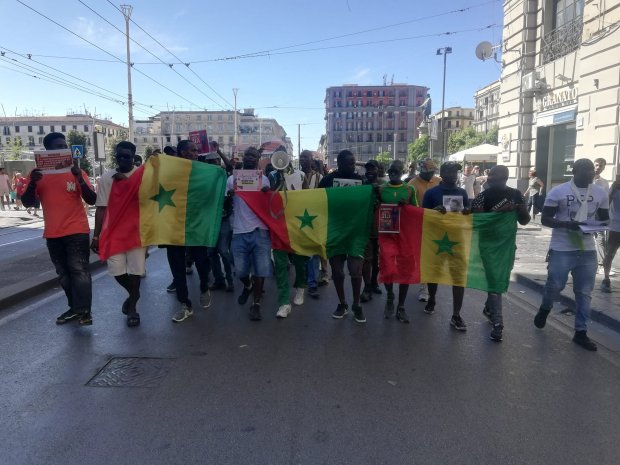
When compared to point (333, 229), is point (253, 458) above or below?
below

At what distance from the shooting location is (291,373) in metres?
4.18

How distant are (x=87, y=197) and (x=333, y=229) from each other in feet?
9.27

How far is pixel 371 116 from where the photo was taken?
5866 inches

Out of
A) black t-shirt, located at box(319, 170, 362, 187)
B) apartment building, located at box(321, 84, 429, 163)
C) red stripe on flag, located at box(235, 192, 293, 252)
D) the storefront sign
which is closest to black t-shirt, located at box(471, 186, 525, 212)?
black t-shirt, located at box(319, 170, 362, 187)

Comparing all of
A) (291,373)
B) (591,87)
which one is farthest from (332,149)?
(291,373)

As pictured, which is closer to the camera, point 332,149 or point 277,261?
point 277,261

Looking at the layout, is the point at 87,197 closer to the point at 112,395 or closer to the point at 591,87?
the point at 112,395

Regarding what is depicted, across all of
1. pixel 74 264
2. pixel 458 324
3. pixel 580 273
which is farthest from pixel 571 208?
pixel 74 264

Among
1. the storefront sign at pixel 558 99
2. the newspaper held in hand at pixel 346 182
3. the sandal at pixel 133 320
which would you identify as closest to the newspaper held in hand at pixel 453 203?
the newspaper held in hand at pixel 346 182

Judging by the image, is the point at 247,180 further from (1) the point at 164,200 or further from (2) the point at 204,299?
(2) the point at 204,299

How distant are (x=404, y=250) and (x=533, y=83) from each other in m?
12.9

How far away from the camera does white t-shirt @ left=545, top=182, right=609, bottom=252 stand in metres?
4.93

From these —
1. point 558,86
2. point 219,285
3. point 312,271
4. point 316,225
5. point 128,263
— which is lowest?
point 219,285

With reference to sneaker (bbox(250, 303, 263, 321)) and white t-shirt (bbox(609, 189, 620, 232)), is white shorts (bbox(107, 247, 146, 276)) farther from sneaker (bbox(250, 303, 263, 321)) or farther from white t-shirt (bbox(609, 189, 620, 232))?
white t-shirt (bbox(609, 189, 620, 232))
